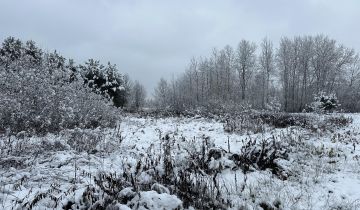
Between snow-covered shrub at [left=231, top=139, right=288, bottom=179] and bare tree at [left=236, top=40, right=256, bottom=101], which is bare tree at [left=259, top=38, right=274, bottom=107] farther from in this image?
snow-covered shrub at [left=231, top=139, right=288, bottom=179]

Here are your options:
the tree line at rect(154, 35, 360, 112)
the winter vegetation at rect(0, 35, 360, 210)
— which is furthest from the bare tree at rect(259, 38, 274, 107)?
the winter vegetation at rect(0, 35, 360, 210)

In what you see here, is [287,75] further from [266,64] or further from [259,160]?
[259,160]

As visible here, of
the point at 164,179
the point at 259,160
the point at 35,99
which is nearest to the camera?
the point at 164,179

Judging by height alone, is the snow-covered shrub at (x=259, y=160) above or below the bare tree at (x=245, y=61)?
below

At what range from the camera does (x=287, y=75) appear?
48.7m

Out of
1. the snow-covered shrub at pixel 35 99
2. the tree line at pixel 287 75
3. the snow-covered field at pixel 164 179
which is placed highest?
the tree line at pixel 287 75

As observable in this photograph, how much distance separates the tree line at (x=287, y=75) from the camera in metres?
45.0

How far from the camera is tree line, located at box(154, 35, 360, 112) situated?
4503 centimetres

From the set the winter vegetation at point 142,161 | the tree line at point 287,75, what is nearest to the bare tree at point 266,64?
the tree line at point 287,75

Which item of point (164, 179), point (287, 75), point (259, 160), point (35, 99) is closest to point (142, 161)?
point (164, 179)

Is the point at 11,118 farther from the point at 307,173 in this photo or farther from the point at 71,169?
the point at 307,173

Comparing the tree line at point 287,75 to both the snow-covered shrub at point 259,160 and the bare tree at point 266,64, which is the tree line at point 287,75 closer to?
the bare tree at point 266,64

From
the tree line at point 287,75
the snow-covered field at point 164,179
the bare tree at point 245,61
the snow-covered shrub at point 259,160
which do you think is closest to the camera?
the snow-covered field at point 164,179

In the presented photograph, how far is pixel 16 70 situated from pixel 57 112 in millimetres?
2141
